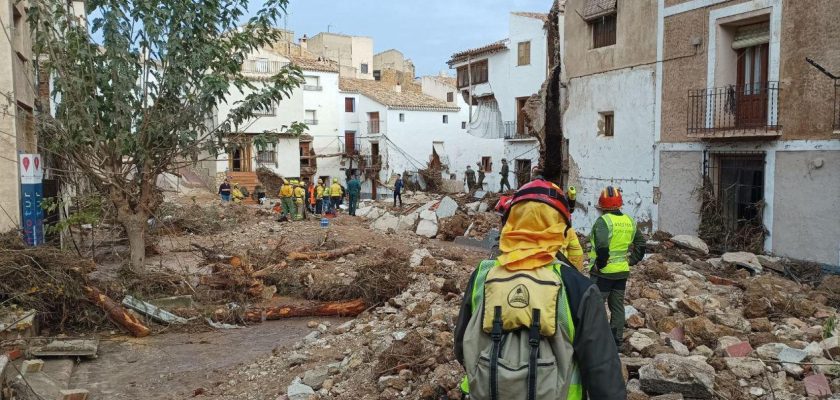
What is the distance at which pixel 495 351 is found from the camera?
2.53 metres

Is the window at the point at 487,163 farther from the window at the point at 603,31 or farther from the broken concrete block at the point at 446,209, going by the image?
the window at the point at 603,31

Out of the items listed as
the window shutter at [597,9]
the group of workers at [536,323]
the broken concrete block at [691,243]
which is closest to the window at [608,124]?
the window shutter at [597,9]

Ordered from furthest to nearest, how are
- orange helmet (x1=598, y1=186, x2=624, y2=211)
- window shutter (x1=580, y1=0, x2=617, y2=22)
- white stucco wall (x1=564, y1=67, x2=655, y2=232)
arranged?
1. window shutter (x1=580, y1=0, x2=617, y2=22)
2. white stucco wall (x1=564, y1=67, x2=655, y2=232)
3. orange helmet (x1=598, y1=186, x2=624, y2=211)

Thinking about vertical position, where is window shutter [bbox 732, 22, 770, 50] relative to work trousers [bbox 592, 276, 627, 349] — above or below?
above

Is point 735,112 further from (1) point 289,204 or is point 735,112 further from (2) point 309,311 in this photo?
(1) point 289,204

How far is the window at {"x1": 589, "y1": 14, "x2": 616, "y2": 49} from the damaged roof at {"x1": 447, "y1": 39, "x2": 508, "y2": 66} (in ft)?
48.5

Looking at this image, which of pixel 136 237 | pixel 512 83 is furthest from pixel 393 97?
pixel 136 237

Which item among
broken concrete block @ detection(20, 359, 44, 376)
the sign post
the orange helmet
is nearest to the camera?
the orange helmet

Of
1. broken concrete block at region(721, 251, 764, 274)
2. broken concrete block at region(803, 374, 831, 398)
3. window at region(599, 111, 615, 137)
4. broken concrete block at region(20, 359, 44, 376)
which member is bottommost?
broken concrete block at region(20, 359, 44, 376)

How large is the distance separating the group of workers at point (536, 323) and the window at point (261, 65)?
37.5 meters

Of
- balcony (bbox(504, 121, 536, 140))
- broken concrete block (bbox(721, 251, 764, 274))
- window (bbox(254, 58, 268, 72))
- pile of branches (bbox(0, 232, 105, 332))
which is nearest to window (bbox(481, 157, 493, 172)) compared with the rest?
balcony (bbox(504, 121, 536, 140))

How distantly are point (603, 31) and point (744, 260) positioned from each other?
8060 millimetres

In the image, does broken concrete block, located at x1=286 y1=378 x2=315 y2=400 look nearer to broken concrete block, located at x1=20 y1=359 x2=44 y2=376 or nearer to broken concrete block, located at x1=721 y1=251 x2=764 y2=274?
broken concrete block, located at x1=20 y1=359 x2=44 y2=376

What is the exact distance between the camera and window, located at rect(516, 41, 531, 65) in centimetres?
3116
